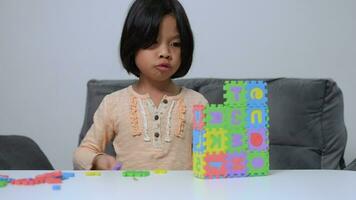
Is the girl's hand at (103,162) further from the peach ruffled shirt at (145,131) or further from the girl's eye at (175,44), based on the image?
the girl's eye at (175,44)

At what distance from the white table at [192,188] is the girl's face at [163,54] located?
0.31m

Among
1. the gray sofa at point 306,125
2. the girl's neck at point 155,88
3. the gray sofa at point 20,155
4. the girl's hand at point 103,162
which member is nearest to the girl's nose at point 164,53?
the girl's neck at point 155,88

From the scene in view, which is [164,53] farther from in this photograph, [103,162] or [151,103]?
[103,162]

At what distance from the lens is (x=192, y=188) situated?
87 centimetres

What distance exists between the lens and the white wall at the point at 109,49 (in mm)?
2199

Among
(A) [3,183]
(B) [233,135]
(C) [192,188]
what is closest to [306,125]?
(B) [233,135]

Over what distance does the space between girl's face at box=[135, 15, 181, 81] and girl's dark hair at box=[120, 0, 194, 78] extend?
0.01 m

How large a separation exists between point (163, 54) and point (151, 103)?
15 centimetres

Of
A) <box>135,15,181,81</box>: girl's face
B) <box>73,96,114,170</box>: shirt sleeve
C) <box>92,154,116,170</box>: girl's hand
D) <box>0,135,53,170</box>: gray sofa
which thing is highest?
<box>135,15,181,81</box>: girl's face

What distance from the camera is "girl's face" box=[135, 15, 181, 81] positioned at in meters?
1.22

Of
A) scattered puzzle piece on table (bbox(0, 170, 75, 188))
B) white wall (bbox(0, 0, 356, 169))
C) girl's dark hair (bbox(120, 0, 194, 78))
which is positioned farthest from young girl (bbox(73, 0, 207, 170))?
white wall (bbox(0, 0, 356, 169))

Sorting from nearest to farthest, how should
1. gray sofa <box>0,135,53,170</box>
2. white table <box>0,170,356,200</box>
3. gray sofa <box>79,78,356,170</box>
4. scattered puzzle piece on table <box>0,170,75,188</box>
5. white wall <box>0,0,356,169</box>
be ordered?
white table <box>0,170,356,200</box> → scattered puzzle piece on table <box>0,170,75,188</box> → gray sofa <box>0,135,53,170</box> → gray sofa <box>79,78,356,170</box> → white wall <box>0,0,356,169</box>

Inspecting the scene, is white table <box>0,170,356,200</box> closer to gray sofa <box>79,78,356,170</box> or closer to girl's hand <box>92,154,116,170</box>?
girl's hand <box>92,154,116,170</box>

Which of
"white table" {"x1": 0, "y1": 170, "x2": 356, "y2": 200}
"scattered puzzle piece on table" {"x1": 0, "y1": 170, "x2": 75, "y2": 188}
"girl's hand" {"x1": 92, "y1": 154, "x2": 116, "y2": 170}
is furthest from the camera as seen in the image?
"girl's hand" {"x1": 92, "y1": 154, "x2": 116, "y2": 170}
